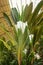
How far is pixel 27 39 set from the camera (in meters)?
1.29

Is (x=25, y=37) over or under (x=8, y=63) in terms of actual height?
over

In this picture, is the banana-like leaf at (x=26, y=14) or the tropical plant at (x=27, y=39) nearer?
the tropical plant at (x=27, y=39)

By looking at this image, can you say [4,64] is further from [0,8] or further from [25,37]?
[0,8]

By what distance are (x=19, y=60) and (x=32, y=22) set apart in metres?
0.34

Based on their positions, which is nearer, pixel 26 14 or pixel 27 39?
pixel 27 39

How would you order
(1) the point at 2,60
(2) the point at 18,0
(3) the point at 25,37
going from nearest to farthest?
(3) the point at 25,37, (1) the point at 2,60, (2) the point at 18,0

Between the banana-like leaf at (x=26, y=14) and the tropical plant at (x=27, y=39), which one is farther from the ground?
the banana-like leaf at (x=26, y=14)

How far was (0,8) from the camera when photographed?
2520 mm

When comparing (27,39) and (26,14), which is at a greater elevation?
(26,14)

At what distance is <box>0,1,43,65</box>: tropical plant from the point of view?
1305 mm

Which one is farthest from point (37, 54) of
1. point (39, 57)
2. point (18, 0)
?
point (18, 0)

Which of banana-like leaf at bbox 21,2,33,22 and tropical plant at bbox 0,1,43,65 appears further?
banana-like leaf at bbox 21,2,33,22

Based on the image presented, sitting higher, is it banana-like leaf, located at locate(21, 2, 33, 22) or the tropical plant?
banana-like leaf, located at locate(21, 2, 33, 22)

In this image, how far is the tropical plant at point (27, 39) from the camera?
1305 millimetres
